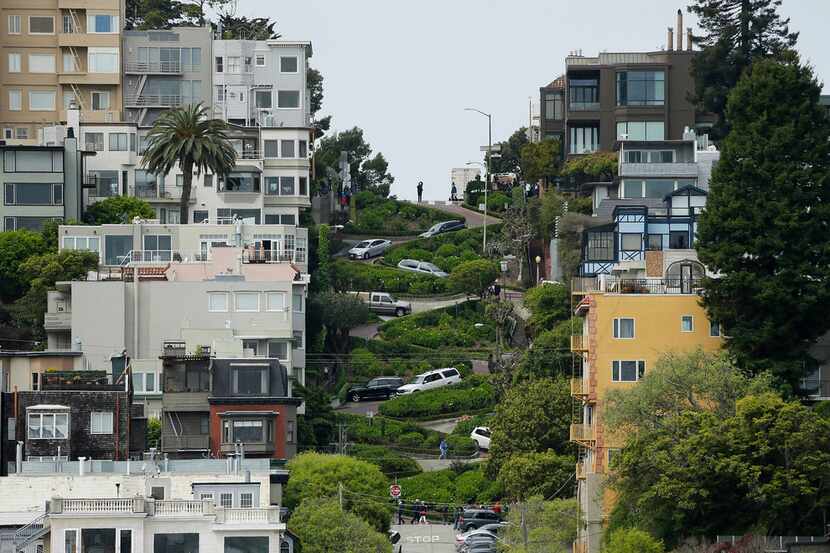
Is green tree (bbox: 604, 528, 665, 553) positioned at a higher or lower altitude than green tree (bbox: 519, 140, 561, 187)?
lower

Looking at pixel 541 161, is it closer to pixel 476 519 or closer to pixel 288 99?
pixel 288 99

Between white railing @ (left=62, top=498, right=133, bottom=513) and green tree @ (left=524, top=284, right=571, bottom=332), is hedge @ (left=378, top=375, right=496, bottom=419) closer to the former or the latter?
green tree @ (left=524, top=284, right=571, bottom=332)

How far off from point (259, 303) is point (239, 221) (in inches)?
691

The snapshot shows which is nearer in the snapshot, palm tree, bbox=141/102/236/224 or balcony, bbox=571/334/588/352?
balcony, bbox=571/334/588/352

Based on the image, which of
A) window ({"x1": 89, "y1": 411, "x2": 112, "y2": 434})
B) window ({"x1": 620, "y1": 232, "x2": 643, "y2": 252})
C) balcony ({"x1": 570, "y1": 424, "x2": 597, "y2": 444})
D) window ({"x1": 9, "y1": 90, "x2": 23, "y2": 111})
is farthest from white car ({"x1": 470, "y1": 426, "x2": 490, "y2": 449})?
window ({"x1": 9, "y1": 90, "x2": 23, "y2": 111})

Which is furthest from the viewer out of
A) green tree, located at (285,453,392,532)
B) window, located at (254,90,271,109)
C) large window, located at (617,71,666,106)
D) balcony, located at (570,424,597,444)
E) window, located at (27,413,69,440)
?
window, located at (254,90,271,109)

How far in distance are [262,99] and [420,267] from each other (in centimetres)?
1706

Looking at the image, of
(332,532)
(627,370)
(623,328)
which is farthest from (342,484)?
(623,328)

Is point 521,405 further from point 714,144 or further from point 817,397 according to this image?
point 714,144

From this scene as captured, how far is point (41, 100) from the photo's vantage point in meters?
184

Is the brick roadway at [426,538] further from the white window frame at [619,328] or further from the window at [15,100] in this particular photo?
the window at [15,100]

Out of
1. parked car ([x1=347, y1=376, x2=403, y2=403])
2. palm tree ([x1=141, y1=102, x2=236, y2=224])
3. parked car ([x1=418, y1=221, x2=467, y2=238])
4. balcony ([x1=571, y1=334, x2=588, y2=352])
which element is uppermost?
palm tree ([x1=141, y1=102, x2=236, y2=224])

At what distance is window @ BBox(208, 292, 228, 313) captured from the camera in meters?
143

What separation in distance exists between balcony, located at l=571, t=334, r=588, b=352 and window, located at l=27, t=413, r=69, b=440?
24.6 m
